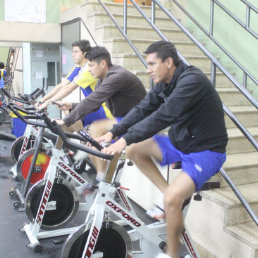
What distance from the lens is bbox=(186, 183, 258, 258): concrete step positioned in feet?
8.16

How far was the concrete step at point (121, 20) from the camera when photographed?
4.80 metres

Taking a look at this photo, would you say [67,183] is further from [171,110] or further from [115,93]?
[171,110]

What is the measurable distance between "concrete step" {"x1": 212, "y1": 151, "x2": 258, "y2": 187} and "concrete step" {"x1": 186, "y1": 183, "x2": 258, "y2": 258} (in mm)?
111

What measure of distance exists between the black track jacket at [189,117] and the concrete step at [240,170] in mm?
809

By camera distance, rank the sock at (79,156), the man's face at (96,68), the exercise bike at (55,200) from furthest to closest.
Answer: the sock at (79,156) → the man's face at (96,68) → the exercise bike at (55,200)

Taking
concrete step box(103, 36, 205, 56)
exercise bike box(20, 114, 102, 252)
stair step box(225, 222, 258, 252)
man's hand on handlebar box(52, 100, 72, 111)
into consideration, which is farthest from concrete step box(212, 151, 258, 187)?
concrete step box(103, 36, 205, 56)

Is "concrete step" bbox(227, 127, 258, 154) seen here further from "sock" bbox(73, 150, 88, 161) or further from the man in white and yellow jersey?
"sock" bbox(73, 150, 88, 161)

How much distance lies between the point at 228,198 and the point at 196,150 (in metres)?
0.75

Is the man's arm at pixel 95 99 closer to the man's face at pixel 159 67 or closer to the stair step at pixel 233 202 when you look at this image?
the man's face at pixel 159 67

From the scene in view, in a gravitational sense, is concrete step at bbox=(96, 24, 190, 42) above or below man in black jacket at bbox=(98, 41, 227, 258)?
above

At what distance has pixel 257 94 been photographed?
427cm

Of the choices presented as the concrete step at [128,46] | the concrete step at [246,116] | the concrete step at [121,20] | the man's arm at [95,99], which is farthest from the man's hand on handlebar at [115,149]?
the concrete step at [121,20]

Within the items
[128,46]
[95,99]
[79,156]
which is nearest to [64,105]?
[79,156]

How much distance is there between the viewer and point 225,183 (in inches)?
116
